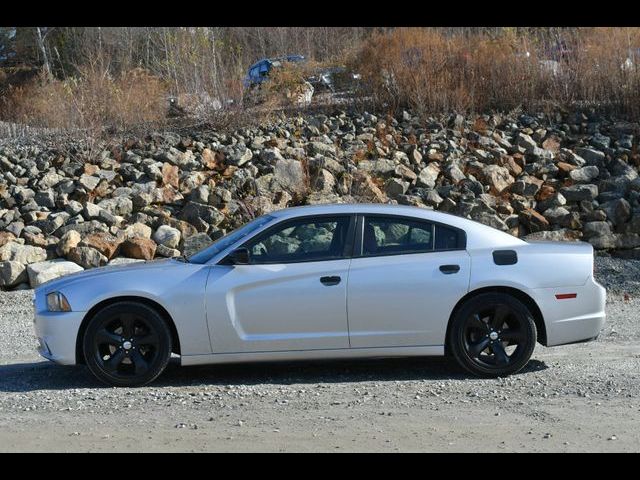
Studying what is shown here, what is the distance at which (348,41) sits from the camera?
1161 inches

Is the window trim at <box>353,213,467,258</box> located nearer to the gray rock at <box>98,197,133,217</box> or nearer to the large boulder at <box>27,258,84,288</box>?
the large boulder at <box>27,258,84,288</box>

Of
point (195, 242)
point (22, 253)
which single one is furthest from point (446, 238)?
point (22, 253)

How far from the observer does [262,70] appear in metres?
23.8

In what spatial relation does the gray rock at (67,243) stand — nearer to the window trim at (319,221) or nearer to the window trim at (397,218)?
the window trim at (319,221)

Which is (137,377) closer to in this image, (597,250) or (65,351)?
(65,351)

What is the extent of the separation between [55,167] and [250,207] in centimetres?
418

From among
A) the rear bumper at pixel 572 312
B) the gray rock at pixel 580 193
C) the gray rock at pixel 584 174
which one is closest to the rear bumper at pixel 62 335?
the rear bumper at pixel 572 312

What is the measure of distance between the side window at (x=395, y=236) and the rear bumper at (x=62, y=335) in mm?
2449

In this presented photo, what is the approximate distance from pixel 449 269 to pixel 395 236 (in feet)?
1.79

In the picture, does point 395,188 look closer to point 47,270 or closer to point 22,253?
point 47,270

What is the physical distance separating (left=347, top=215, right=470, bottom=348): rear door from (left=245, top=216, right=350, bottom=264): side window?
0.23 m

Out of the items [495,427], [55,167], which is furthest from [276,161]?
[495,427]

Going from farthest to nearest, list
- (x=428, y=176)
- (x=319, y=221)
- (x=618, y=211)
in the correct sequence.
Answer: (x=428, y=176), (x=618, y=211), (x=319, y=221)

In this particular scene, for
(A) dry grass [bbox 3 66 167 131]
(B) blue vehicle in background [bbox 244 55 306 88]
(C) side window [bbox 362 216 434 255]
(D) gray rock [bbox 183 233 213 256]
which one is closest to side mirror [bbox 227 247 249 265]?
(C) side window [bbox 362 216 434 255]
